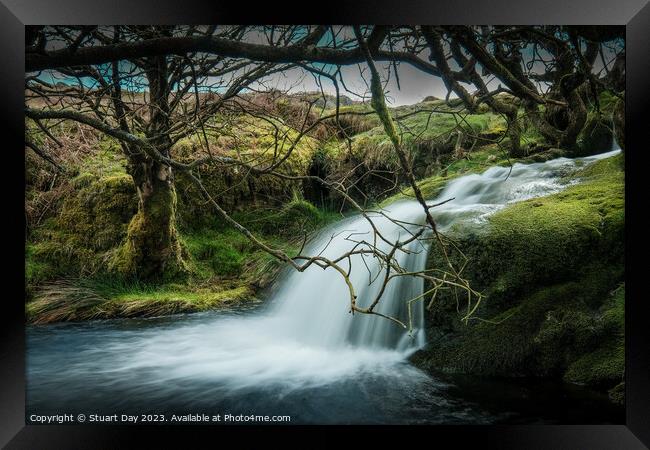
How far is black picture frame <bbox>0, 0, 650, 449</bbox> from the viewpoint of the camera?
162 cm

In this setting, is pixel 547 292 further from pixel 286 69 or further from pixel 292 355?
pixel 286 69

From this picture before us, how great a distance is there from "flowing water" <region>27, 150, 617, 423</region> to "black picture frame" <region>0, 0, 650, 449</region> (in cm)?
9

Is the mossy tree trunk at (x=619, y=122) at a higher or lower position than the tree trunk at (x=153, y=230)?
higher

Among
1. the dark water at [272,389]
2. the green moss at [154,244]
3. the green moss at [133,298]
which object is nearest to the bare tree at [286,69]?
the green moss at [154,244]

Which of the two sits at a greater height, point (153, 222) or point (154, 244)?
point (153, 222)

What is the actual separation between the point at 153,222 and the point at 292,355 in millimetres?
1257

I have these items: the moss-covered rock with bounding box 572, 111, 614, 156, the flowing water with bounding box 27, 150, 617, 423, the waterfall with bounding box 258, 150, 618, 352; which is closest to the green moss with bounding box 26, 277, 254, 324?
the flowing water with bounding box 27, 150, 617, 423

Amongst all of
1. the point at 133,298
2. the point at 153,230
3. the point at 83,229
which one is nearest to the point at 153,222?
the point at 153,230

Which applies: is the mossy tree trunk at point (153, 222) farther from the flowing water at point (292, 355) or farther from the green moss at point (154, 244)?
the flowing water at point (292, 355)

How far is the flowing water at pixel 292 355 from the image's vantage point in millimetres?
1817
